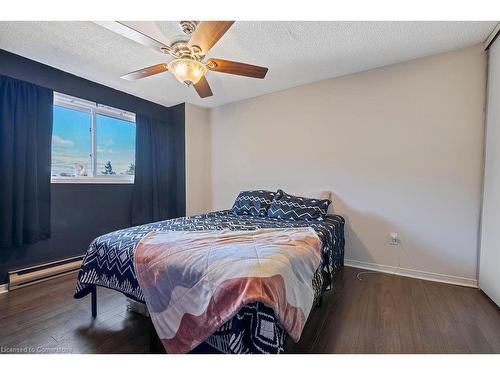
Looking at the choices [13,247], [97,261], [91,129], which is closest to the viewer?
[97,261]

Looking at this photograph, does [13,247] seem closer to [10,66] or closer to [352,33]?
[10,66]

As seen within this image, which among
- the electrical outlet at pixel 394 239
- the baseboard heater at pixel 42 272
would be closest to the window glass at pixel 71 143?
the baseboard heater at pixel 42 272

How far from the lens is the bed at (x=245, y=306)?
1062 mm

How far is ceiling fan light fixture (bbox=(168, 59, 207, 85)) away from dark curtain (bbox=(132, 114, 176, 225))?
6.92 ft

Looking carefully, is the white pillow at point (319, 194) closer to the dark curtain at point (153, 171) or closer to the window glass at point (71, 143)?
the dark curtain at point (153, 171)

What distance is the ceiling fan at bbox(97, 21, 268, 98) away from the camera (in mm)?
1382

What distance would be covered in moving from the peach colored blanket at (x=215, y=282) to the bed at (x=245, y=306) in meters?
0.06

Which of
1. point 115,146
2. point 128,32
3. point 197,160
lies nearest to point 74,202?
point 115,146

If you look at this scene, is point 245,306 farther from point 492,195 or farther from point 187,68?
point 492,195

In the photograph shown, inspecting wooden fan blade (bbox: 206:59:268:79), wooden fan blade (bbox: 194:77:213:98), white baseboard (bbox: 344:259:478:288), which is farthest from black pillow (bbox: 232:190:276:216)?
wooden fan blade (bbox: 206:59:268:79)

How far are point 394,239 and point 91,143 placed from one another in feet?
12.8

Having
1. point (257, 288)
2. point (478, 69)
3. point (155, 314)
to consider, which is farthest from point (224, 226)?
point (478, 69)
